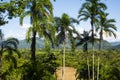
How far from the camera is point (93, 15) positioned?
50.2 m

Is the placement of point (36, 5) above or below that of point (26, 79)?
above

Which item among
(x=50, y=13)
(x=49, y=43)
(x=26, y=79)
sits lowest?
(x=26, y=79)

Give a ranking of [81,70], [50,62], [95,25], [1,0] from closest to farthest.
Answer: [1,0]
[50,62]
[95,25]
[81,70]

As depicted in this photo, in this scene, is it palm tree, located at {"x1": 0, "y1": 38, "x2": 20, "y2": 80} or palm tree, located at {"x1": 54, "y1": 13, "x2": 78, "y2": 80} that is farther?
palm tree, located at {"x1": 54, "y1": 13, "x2": 78, "y2": 80}

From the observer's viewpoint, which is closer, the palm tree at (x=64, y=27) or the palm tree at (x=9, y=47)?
the palm tree at (x=9, y=47)

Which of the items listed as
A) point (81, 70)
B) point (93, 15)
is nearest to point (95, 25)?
point (93, 15)

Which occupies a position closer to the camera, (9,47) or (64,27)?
(9,47)

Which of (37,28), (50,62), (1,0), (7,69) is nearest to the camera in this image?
(1,0)

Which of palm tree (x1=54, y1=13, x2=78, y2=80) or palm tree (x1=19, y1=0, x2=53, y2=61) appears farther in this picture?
palm tree (x1=54, y1=13, x2=78, y2=80)

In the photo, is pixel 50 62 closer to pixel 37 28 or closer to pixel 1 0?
pixel 37 28

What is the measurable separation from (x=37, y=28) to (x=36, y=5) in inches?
115

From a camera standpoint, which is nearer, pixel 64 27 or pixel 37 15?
pixel 37 15

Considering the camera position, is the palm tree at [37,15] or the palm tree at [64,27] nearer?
the palm tree at [37,15]

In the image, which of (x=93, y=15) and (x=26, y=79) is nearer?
(x=26, y=79)
